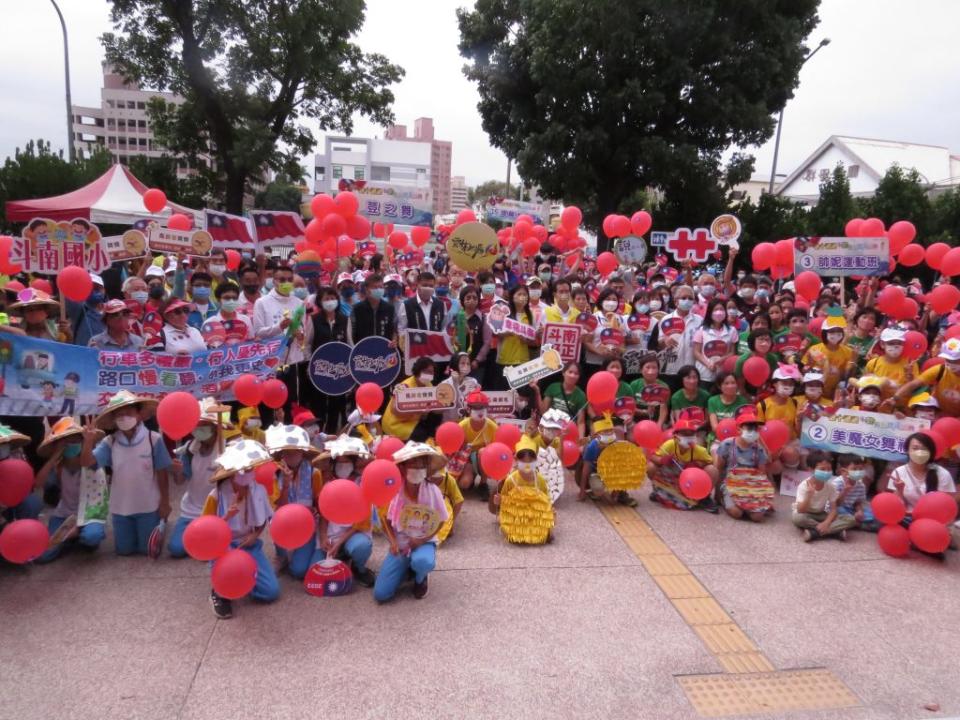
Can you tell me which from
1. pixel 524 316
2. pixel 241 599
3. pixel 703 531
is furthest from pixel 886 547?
pixel 241 599

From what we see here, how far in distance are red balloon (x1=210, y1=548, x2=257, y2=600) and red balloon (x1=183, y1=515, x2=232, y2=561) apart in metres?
0.08

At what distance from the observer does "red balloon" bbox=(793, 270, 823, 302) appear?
801cm

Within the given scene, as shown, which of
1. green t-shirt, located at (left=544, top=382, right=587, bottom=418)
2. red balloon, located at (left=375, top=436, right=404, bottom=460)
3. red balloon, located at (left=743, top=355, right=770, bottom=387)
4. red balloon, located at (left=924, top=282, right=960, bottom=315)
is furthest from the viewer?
red balloon, located at (left=924, top=282, right=960, bottom=315)

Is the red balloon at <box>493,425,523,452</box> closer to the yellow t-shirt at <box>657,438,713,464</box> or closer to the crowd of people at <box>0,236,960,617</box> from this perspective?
the crowd of people at <box>0,236,960,617</box>

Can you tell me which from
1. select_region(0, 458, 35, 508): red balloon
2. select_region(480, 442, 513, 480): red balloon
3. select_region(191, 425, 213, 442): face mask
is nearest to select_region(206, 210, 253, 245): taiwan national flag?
select_region(191, 425, 213, 442): face mask

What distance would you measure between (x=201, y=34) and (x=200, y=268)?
15.7m

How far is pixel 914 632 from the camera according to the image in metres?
4.27

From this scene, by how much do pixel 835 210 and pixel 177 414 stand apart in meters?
21.1

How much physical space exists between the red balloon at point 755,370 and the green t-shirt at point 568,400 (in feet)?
5.61

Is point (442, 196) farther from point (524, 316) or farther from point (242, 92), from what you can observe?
point (524, 316)

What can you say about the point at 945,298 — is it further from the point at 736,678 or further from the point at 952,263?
the point at 736,678

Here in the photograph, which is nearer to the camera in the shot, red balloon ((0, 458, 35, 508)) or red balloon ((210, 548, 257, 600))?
red balloon ((210, 548, 257, 600))

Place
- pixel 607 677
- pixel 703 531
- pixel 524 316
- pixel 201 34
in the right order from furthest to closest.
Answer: pixel 201 34 → pixel 524 316 → pixel 703 531 → pixel 607 677

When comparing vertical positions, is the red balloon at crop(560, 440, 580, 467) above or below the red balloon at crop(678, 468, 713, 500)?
above
